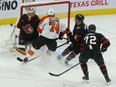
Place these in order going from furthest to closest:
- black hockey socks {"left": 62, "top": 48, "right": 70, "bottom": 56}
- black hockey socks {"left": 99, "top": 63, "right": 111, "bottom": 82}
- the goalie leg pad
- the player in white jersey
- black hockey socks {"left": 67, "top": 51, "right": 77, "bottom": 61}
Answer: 1. the goalie leg pad
2. black hockey socks {"left": 62, "top": 48, "right": 70, "bottom": 56}
3. black hockey socks {"left": 67, "top": 51, "right": 77, "bottom": 61}
4. the player in white jersey
5. black hockey socks {"left": 99, "top": 63, "right": 111, "bottom": 82}

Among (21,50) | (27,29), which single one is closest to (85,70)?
(27,29)

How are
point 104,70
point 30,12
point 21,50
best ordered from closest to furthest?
point 104,70, point 30,12, point 21,50

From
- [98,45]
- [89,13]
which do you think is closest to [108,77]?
[98,45]

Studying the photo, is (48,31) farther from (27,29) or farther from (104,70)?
(104,70)

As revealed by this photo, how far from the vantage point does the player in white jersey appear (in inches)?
231

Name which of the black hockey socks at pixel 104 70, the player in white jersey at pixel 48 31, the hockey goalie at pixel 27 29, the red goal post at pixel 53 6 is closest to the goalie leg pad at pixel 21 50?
the hockey goalie at pixel 27 29

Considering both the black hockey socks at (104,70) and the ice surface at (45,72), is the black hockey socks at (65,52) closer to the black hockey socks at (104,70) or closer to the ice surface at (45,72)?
the ice surface at (45,72)

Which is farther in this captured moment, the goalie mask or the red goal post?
the red goal post

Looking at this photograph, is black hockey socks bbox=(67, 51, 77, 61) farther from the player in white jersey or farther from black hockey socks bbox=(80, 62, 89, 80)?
black hockey socks bbox=(80, 62, 89, 80)

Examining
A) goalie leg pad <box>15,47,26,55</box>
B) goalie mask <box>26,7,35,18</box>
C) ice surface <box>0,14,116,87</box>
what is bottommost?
ice surface <box>0,14,116,87</box>

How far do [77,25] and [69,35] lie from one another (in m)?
0.26

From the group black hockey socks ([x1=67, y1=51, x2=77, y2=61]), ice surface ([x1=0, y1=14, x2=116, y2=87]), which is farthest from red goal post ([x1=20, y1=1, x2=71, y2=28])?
black hockey socks ([x1=67, y1=51, x2=77, y2=61])

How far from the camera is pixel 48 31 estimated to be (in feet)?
19.2

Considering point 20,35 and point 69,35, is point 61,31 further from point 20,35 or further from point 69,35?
point 20,35
